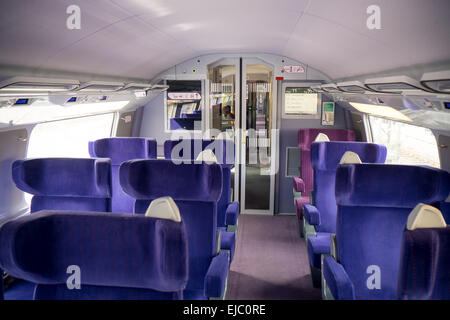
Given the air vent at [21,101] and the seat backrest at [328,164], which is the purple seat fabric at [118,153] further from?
the seat backrest at [328,164]

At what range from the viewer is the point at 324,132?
6.22 m

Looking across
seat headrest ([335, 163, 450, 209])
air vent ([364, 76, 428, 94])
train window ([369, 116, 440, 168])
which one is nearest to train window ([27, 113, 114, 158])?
seat headrest ([335, 163, 450, 209])

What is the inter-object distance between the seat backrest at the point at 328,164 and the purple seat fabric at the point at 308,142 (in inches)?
54.5

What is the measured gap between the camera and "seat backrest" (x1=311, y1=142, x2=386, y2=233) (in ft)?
14.3

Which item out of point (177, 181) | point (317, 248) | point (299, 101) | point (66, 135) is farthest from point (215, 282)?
point (299, 101)

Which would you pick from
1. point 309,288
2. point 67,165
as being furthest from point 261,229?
point 67,165

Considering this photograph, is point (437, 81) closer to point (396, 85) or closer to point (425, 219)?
point (396, 85)

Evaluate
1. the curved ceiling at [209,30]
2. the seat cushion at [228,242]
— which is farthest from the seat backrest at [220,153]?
the curved ceiling at [209,30]

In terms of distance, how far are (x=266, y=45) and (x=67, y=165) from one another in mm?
3563

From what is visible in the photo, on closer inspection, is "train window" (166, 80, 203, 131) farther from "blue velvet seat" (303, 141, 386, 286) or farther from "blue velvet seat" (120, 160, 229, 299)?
"blue velvet seat" (120, 160, 229, 299)

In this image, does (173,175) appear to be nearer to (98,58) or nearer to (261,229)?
(98,58)

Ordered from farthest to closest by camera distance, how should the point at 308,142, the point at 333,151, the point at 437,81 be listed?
the point at 308,142
the point at 333,151
the point at 437,81

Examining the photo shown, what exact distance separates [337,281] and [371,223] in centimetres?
61

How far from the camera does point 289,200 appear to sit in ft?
22.9
